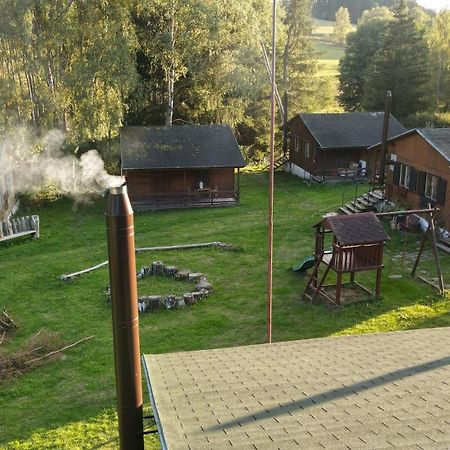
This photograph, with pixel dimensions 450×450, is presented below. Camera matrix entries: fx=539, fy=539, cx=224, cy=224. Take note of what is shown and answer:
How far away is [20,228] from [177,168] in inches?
339

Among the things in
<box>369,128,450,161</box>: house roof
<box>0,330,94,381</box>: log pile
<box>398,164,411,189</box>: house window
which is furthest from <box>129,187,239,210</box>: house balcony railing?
<box>0,330,94,381</box>: log pile

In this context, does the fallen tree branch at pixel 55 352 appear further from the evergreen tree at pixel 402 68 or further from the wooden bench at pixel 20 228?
the evergreen tree at pixel 402 68

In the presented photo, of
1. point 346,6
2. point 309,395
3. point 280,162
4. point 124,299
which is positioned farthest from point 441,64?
point 346,6

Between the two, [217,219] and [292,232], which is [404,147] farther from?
[217,219]

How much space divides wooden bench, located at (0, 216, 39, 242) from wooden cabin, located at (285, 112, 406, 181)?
17.5m

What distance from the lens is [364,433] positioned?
5.80m

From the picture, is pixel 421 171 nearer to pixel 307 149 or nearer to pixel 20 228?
pixel 307 149

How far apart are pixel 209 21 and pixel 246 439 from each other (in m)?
31.1

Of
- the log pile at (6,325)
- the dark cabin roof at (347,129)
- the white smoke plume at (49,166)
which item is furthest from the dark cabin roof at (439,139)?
the log pile at (6,325)

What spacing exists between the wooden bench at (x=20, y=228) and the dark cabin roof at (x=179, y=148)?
5685 mm

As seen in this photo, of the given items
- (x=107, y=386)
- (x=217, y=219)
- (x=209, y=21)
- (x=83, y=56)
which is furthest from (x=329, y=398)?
(x=209, y=21)

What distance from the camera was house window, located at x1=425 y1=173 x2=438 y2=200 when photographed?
74.4ft

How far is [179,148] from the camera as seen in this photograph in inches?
1184

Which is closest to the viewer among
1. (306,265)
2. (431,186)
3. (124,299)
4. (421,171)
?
(124,299)
